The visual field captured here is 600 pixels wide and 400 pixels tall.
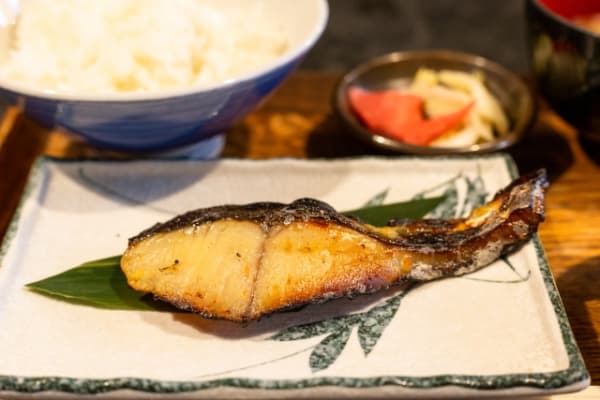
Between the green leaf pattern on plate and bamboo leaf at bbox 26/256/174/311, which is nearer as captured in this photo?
the green leaf pattern on plate

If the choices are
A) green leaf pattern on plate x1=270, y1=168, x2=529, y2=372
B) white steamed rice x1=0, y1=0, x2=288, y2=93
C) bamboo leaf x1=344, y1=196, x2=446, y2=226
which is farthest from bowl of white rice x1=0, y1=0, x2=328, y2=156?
green leaf pattern on plate x1=270, y1=168, x2=529, y2=372

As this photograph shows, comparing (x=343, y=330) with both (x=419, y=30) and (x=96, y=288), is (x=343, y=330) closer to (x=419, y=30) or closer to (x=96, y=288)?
(x=96, y=288)

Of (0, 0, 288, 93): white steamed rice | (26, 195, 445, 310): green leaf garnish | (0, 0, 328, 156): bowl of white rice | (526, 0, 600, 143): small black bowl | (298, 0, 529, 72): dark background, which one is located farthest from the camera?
(298, 0, 529, 72): dark background

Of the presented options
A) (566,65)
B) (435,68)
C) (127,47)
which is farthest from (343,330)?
(435,68)

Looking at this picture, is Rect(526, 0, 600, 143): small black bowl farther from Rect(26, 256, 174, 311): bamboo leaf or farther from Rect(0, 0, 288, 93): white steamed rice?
Rect(26, 256, 174, 311): bamboo leaf

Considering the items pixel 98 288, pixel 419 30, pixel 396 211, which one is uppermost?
pixel 98 288

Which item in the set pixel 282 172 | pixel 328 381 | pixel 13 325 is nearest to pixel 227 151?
pixel 282 172
